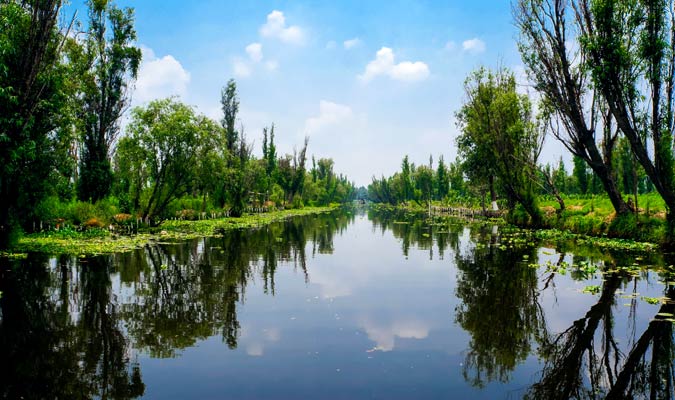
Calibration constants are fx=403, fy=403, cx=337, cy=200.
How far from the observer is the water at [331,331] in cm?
556

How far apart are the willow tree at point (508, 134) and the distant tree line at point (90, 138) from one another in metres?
23.0

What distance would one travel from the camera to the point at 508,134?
33.0 meters

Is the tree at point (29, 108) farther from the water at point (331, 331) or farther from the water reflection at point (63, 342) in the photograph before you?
the water reflection at point (63, 342)

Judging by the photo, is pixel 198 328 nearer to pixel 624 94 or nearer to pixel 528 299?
pixel 528 299

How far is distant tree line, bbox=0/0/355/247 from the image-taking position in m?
15.4

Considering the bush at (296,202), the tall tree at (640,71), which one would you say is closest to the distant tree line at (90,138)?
the bush at (296,202)

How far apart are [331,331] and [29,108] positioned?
1501 centimetres

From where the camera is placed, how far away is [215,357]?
6527mm

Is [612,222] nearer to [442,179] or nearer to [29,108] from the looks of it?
[29,108]

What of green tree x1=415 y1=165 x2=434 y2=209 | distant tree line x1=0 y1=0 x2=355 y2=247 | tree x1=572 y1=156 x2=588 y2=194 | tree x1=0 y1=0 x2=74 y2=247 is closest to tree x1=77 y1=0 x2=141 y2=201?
distant tree line x1=0 y1=0 x2=355 y2=247

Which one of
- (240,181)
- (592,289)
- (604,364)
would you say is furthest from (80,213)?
(604,364)

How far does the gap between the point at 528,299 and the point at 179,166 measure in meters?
26.5

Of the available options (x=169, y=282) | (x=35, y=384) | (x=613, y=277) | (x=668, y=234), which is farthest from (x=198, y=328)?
(x=668, y=234)

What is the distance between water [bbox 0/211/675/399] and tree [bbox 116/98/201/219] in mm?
15714
